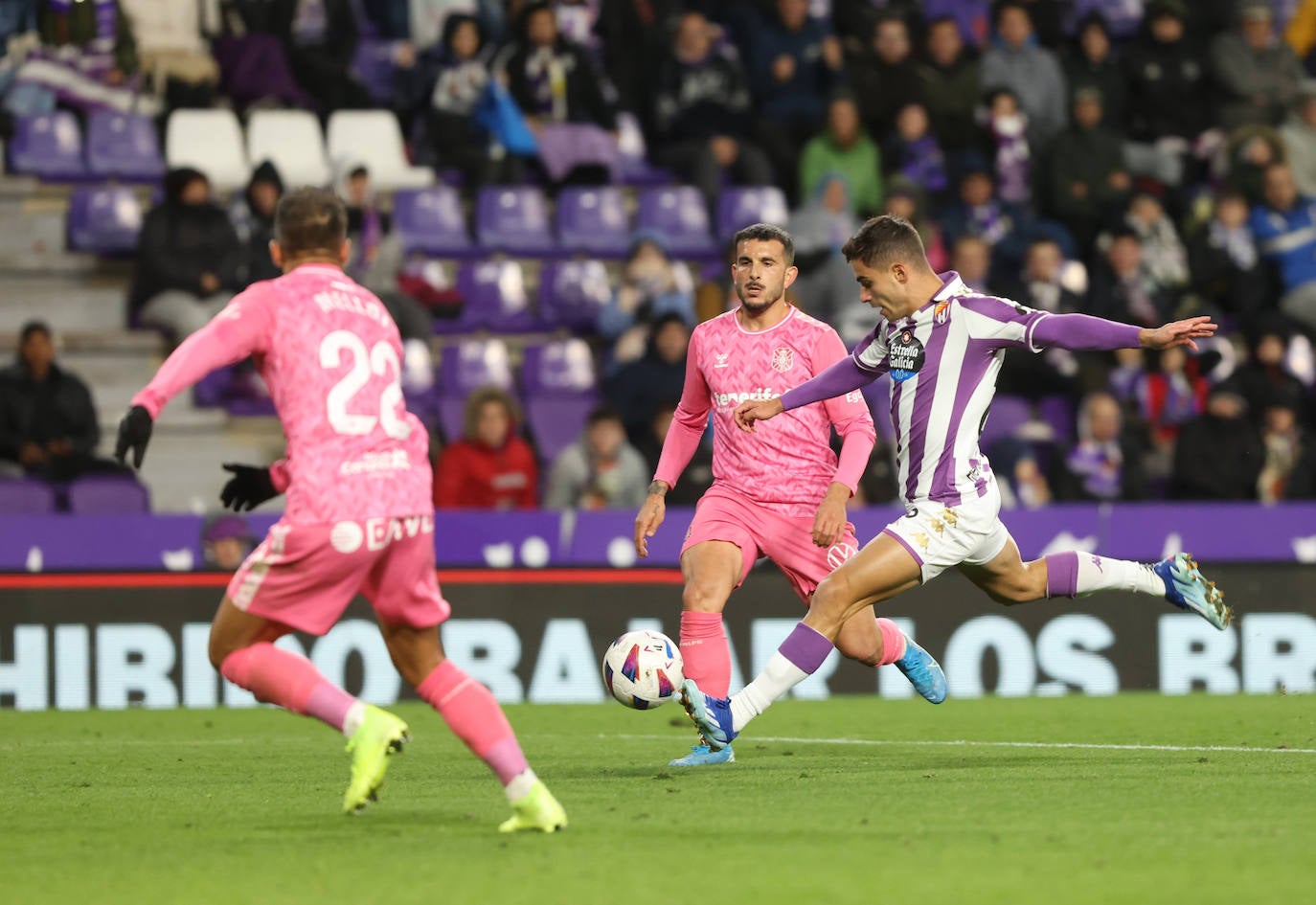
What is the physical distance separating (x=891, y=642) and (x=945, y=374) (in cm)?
137

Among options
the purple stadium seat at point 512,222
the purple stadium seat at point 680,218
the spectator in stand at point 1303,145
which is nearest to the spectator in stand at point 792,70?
the purple stadium seat at point 680,218

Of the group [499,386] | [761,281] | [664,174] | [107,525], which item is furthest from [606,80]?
[761,281]

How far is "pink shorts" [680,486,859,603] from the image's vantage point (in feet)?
29.0

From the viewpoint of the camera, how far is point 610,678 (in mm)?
8461

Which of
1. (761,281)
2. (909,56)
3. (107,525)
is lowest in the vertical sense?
(107,525)

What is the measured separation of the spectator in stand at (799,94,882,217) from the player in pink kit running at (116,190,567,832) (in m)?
11.6

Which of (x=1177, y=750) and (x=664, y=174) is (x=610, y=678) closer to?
(x=1177, y=750)

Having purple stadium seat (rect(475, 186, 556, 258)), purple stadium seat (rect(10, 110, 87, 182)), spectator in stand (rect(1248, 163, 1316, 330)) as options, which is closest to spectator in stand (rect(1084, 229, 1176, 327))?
spectator in stand (rect(1248, 163, 1316, 330))

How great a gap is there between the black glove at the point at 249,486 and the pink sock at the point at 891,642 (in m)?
3.29

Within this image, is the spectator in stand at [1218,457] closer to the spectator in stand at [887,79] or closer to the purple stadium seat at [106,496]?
the spectator in stand at [887,79]

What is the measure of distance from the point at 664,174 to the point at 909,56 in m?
2.48

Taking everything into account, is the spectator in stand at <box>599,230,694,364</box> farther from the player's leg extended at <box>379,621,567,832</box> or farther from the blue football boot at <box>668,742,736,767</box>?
the player's leg extended at <box>379,621,567,832</box>

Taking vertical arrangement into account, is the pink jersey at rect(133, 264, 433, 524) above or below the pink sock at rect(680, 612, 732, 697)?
above

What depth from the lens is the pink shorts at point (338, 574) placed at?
6348mm
